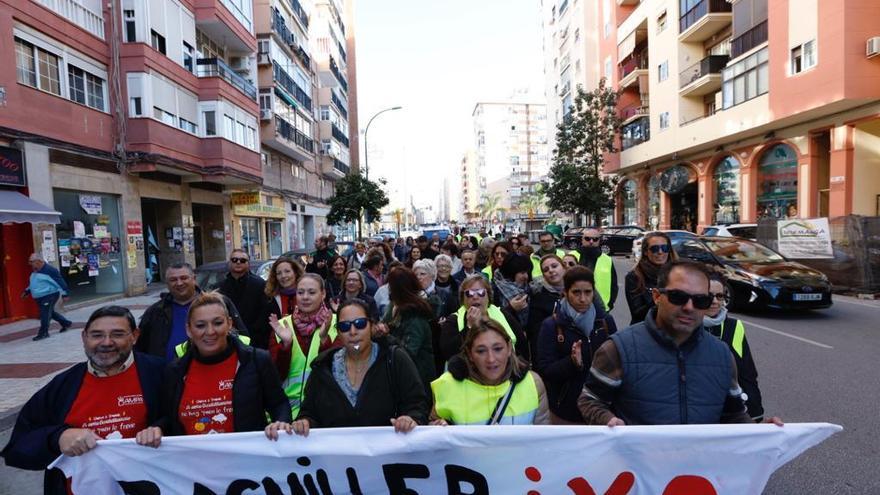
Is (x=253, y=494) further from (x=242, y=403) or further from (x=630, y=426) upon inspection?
(x=630, y=426)

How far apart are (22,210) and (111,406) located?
10974 mm

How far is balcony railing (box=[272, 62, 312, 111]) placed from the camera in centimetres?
2783

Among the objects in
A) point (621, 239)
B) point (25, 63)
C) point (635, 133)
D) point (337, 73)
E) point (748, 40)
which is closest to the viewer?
point (25, 63)

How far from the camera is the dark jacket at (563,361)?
302 cm

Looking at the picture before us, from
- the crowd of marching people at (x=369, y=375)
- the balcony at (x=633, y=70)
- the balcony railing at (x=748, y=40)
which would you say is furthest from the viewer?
the balcony at (x=633, y=70)

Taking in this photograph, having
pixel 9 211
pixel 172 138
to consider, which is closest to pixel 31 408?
pixel 9 211

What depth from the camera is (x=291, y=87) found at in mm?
30688

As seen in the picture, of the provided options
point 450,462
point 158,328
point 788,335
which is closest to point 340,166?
point 788,335

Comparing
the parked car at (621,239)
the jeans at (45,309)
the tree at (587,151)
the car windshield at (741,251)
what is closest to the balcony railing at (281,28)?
the tree at (587,151)

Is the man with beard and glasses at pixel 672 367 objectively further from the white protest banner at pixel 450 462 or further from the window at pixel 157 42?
the window at pixel 157 42

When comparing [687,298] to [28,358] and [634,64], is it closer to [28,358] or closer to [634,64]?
[28,358]

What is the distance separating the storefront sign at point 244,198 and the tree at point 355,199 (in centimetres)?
586

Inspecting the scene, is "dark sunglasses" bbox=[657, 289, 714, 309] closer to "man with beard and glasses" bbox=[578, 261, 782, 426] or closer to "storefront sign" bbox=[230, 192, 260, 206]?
"man with beard and glasses" bbox=[578, 261, 782, 426]

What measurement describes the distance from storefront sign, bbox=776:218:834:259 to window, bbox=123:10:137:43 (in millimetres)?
20225
